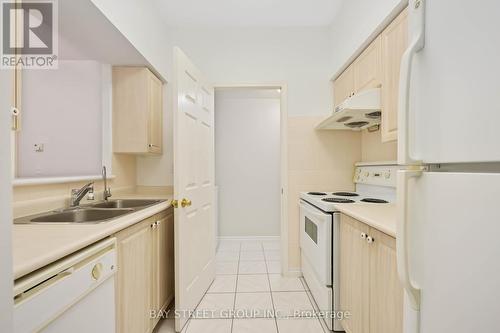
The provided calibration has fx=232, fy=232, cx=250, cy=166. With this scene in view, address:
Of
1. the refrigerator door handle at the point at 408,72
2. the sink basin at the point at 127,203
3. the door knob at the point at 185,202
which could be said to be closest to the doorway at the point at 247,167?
the sink basin at the point at 127,203

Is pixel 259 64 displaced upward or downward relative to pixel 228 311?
upward

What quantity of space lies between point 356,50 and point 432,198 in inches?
66.0

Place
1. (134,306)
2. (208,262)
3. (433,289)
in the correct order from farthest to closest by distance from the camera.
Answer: (208,262), (134,306), (433,289)

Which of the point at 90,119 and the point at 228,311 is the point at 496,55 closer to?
the point at 228,311

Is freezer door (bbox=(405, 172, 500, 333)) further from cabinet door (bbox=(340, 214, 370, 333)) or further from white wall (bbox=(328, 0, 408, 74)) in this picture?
white wall (bbox=(328, 0, 408, 74))

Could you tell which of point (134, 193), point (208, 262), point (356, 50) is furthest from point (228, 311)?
point (356, 50)

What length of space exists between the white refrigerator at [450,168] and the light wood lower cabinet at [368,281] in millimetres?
312

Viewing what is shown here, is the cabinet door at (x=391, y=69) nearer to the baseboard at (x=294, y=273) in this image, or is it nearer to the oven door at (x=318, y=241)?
→ the oven door at (x=318, y=241)

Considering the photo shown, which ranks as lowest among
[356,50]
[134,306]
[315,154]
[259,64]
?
[134,306]

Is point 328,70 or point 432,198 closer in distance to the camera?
point 432,198

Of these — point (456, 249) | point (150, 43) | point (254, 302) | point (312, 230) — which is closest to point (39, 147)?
point (150, 43)

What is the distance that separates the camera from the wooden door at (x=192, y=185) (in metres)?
1.63

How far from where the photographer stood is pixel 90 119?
6.84ft

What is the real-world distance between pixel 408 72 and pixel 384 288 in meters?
0.93
